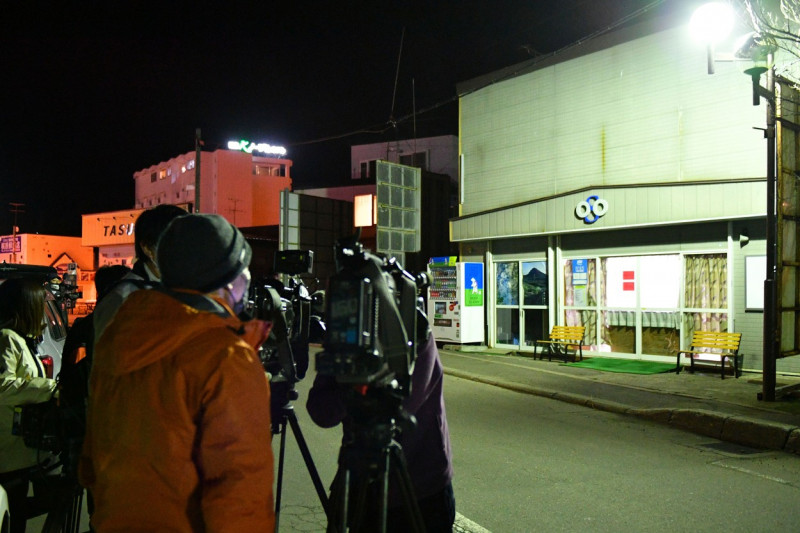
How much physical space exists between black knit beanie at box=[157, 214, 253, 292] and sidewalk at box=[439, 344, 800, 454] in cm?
758

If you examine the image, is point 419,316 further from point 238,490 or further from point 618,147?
point 618,147

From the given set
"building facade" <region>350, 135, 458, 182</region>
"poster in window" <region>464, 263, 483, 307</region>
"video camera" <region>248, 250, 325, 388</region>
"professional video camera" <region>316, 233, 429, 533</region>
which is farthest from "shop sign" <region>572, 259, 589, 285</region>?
"building facade" <region>350, 135, 458, 182</region>

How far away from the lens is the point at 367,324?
7.03ft

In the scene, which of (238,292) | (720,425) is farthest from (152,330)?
(720,425)

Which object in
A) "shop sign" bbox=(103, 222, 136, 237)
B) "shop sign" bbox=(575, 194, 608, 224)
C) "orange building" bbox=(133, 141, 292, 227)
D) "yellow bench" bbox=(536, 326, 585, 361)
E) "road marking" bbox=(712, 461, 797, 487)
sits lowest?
"road marking" bbox=(712, 461, 797, 487)

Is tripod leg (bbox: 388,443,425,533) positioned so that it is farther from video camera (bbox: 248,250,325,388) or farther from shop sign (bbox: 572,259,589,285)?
shop sign (bbox: 572,259,589,285)

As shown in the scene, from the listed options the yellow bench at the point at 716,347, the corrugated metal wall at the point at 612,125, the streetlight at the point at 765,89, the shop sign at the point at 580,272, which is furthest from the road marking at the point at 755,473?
the shop sign at the point at 580,272

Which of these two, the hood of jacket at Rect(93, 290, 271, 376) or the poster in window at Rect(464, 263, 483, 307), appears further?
the poster in window at Rect(464, 263, 483, 307)

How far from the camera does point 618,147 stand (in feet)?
46.7

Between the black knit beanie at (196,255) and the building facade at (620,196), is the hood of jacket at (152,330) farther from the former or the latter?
the building facade at (620,196)

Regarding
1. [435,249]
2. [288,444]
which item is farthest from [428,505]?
[435,249]

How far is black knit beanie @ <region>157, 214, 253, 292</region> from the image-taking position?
1.95 m

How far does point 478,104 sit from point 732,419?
11593 millimetres

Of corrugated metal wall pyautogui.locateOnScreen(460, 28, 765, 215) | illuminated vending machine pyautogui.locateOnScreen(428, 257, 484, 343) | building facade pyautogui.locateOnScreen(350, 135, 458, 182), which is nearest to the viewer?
corrugated metal wall pyautogui.locateOnScreen(460, 28, 765, 215)
